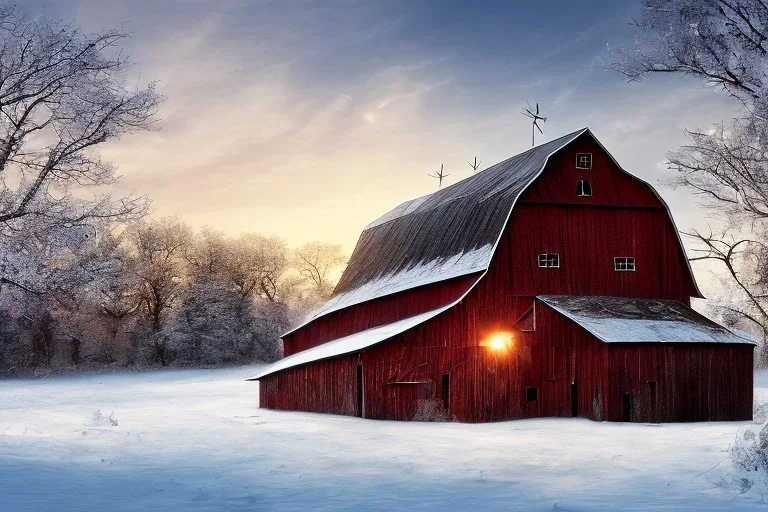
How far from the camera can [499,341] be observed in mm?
24625

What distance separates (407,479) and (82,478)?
16.0ft

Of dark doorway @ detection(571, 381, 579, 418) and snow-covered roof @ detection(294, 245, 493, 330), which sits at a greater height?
snow-covered roof @ detection(294, 245, 493, 330)

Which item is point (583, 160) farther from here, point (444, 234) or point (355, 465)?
point (355, 465)

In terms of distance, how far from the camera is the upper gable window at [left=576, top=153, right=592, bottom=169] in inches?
1028

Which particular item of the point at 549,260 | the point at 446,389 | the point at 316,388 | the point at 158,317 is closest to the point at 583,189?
the point at 549,260

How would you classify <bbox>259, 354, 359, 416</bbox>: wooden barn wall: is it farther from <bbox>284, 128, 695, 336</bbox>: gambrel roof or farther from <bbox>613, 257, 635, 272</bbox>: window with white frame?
<bbox>613, 257, 635, 272</bbox>: window with white frame

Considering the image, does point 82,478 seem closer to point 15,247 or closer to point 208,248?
point 15,247

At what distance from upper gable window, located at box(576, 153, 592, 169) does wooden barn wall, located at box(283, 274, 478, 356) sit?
16.3ft

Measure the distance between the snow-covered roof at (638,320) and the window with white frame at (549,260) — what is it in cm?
98

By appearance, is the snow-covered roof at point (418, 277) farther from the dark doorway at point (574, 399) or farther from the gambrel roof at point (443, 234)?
the dark doorway at point (574, 399)

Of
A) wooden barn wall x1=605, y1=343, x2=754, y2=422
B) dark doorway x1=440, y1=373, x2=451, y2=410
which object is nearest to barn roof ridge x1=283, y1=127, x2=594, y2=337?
dark doorway x1=440, y1=373, x2=451, y2=410

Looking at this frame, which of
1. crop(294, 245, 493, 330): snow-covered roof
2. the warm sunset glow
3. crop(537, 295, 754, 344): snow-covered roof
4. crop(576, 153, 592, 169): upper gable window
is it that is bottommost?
the warm sunset glow

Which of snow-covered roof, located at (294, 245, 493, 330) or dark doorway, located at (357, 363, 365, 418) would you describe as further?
snow-covered roof, located at (294, 245, 493, 330)

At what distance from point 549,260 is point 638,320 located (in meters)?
3.24
